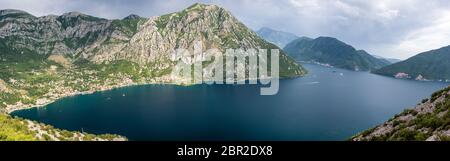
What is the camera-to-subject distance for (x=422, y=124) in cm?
3512

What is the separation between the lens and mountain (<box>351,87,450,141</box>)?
100 feet

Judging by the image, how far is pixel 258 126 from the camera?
185 metres

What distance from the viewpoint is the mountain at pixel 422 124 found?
100 feet

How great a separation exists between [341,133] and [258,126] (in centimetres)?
4200
